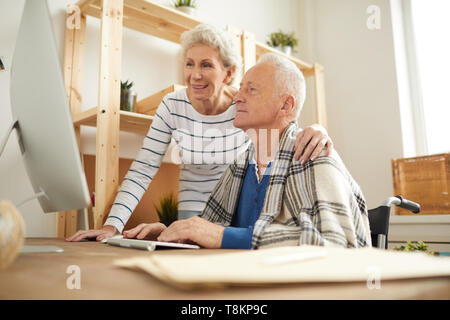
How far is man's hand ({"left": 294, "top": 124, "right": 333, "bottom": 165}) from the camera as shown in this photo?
880 mm

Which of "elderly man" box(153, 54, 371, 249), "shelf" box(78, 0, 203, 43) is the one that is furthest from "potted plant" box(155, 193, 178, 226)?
"shelf" box(78, 0, 203, 43)

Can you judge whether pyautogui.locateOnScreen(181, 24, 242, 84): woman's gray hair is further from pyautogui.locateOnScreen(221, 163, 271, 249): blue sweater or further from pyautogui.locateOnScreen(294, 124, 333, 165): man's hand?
pyautogui.locateOnScreen(294, 124, 333, 165): man's hand

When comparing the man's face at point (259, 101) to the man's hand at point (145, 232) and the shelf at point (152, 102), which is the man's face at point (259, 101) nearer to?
the man's hand at point (145, 232)

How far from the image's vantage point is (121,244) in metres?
0.82

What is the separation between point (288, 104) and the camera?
1191mm

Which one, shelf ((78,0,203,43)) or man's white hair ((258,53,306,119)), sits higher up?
shelf ((78,0,203,43))

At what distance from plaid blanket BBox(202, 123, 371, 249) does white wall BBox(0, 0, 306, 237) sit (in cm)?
141

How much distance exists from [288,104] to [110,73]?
37.8 inches

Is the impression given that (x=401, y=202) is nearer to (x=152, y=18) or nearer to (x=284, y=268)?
(x=284, y=268)

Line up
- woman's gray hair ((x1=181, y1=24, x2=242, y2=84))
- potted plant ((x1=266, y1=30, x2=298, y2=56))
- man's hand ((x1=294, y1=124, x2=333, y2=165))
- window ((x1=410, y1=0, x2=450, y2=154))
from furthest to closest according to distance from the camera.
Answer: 1. potted plant ((x1=266, y1=30, x2=298, y2=56))
2. window ((x1=410, y1=0, x2=450, y2=154))
3. woman's gray hair ((x1=181, y1=24, x2=242, y2=84))
4. man's hand ((x1=294, y1=124, x2=333, y2=165))

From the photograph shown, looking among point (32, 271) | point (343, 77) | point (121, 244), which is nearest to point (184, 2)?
point (343, 77)

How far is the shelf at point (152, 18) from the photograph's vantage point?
197 centimetres

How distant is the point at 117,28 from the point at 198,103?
1.98ft
